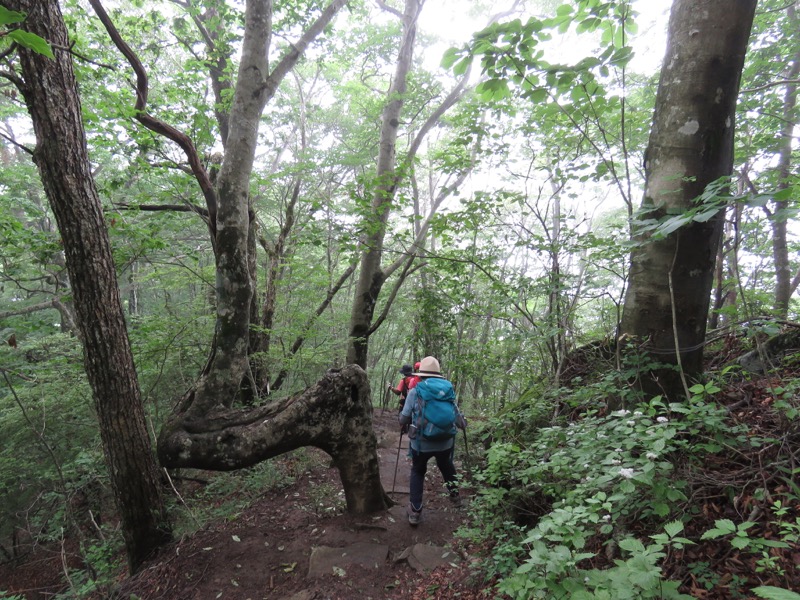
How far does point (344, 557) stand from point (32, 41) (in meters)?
4.18

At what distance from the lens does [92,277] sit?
3539 millimetres

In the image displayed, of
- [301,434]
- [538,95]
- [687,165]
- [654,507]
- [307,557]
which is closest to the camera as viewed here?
[654,507]

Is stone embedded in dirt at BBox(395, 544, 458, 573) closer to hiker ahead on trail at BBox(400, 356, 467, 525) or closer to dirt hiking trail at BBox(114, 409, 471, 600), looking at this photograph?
dirt hiking trail at BBox(114, 409, 471, 600)

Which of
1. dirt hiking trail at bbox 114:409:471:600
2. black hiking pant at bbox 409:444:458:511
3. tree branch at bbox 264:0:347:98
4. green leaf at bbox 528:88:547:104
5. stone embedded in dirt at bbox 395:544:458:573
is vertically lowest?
dirt hiking trail at bbox 114:409:471:600

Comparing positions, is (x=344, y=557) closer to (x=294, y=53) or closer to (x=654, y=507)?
(x=654, y=507)

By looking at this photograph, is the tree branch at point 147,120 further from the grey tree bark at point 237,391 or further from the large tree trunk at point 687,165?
the large tree trunk at point 687,165

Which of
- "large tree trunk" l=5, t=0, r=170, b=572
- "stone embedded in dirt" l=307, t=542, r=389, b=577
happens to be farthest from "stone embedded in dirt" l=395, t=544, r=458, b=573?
"large tree trunk" l=5, t=0, r=170, b=572

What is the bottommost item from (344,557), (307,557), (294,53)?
(307,557)

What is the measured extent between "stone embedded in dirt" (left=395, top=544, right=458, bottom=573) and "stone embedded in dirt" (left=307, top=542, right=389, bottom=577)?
22 centimetres

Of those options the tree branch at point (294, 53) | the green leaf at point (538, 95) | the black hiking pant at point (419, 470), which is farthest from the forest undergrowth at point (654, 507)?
the tree branch at point (294, 53)

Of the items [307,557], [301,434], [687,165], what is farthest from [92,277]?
[687,165]

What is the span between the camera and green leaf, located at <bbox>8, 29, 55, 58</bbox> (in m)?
1.12

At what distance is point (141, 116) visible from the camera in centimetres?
386

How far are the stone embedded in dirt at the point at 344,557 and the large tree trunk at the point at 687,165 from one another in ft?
9.41
